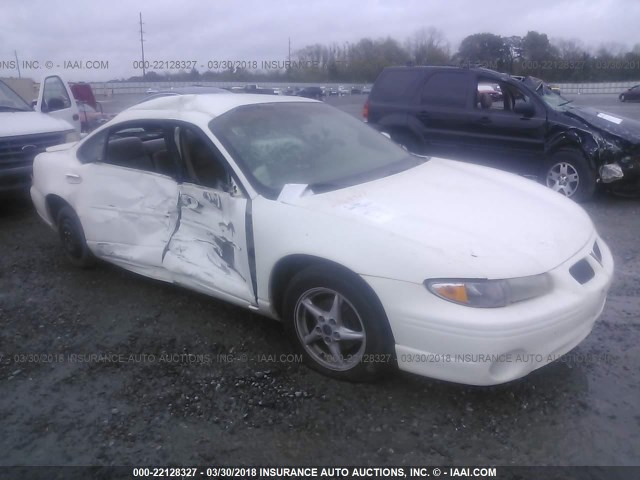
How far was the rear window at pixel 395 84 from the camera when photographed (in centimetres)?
808

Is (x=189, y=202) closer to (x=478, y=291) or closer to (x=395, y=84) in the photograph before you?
(x=478, y=291)

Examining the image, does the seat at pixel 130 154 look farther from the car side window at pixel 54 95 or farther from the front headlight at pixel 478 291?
the car side window at pixel 54 95

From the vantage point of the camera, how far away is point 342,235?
2.84m

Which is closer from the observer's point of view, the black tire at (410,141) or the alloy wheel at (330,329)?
the alloy wheel at (330,329)

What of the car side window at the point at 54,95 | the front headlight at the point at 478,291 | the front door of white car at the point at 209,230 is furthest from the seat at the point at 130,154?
the car side window at the point at 54,95

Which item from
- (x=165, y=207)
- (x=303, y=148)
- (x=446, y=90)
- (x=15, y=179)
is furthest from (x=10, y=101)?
(x=446, y=90)

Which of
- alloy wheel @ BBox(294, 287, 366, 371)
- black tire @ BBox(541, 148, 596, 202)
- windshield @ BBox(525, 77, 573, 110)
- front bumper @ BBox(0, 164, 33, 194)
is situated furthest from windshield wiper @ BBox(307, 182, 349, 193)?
front bumper @ BBox(0, 164, 33, 194)

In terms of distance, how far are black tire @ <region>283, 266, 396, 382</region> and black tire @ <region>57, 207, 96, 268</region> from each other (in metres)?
2.37

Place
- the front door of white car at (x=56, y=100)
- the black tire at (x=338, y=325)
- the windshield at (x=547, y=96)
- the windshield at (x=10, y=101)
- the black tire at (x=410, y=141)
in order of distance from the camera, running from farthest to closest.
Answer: the front door of white car at (x=56, y=100) → the black tire at (x=410, y=141) → the windshield at (x=10, y=101) → the windshield at (x=547, y=96) → the black tire at (x=338, y=325)

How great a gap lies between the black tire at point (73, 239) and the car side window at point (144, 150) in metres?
0.66

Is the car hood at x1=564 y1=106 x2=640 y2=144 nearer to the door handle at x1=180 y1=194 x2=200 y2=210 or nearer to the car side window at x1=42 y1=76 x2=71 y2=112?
the door handle at x1=180 y1=194 x2=200 y2=210

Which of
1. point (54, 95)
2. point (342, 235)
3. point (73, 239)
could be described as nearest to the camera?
point (342, 235)

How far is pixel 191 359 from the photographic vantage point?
3.40 meters

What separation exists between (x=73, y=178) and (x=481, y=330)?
361 cm
